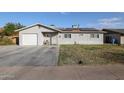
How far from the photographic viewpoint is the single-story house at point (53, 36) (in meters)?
38.5

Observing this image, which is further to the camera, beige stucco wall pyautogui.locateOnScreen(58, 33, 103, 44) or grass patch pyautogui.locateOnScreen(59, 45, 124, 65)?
beige stucco wall pyautogui.locateOnScreen(58, 33, 103, 44)

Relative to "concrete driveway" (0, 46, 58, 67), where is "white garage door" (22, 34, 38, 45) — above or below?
above

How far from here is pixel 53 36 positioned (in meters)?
39.8

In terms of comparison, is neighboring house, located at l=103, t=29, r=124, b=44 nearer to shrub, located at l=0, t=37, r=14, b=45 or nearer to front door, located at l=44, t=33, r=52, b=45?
front door, located at l=44, t=33, r=52, b=45

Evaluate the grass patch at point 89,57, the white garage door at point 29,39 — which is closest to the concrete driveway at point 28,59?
the grass patch at point 89,57

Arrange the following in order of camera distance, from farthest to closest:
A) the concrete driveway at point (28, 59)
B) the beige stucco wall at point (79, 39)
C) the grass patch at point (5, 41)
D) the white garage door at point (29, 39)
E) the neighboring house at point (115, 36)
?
1. the neighboring house at point (115, 36)
2. the beige stucco wall at point (79, 39)
3. the grass patch at point (5, 41)
4. the white garage door at point (29, 39)
5. the concrete driveway at point (28, 59)

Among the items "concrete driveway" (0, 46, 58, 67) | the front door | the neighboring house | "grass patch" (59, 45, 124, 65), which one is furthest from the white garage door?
"concrete driveway" (0, 46, 58, 67)

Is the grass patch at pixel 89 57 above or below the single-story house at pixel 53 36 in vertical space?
below

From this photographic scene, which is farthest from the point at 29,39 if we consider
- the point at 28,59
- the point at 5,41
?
the point at 28,59

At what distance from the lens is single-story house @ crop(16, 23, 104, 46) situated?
3847cm

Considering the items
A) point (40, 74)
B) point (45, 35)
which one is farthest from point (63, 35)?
point (40, 74)

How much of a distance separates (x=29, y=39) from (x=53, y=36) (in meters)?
3.97

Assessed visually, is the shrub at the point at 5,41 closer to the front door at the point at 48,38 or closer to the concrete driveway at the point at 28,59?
the front door at the point at 48,38
